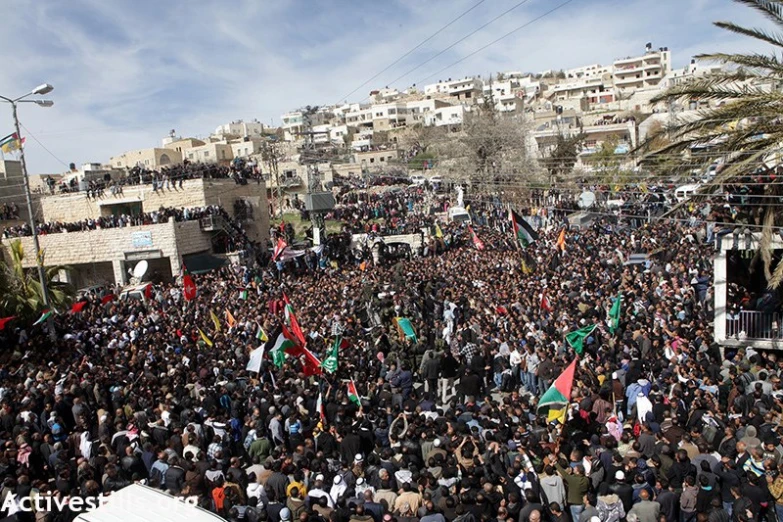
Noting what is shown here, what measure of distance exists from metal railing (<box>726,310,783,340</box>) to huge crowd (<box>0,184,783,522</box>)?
26.4 inches

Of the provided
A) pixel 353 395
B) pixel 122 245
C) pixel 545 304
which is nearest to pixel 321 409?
pixel 353 395

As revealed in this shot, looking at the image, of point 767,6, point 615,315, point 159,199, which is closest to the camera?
point 767,6

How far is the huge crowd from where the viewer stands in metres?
6.97

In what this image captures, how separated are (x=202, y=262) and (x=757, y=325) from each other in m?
24.8

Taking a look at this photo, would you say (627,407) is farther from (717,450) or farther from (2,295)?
(2,295)

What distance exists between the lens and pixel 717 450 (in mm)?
7852

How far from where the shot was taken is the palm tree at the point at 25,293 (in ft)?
63.8

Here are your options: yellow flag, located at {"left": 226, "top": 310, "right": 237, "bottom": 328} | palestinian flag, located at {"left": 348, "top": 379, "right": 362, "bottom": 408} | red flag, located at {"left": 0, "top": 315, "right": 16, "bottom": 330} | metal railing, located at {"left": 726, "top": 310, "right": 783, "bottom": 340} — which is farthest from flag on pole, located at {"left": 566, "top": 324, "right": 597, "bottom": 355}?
red flag, located at {"left": 0, "top": 315, "right": 16, "bottom": 330}

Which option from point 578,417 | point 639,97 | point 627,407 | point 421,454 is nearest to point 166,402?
point 421,454

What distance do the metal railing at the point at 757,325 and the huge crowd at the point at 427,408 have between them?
67cm

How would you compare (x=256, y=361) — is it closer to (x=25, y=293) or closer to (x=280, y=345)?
(x=280, y=345)

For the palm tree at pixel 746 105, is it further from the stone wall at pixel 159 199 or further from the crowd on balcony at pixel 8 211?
the crowd on balcony at pixel 8 211

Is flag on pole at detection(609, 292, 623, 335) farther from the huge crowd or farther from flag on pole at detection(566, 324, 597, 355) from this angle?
flag on pole at detection(566, 324, 597, 355)

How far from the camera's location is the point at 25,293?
20391 millimetres
